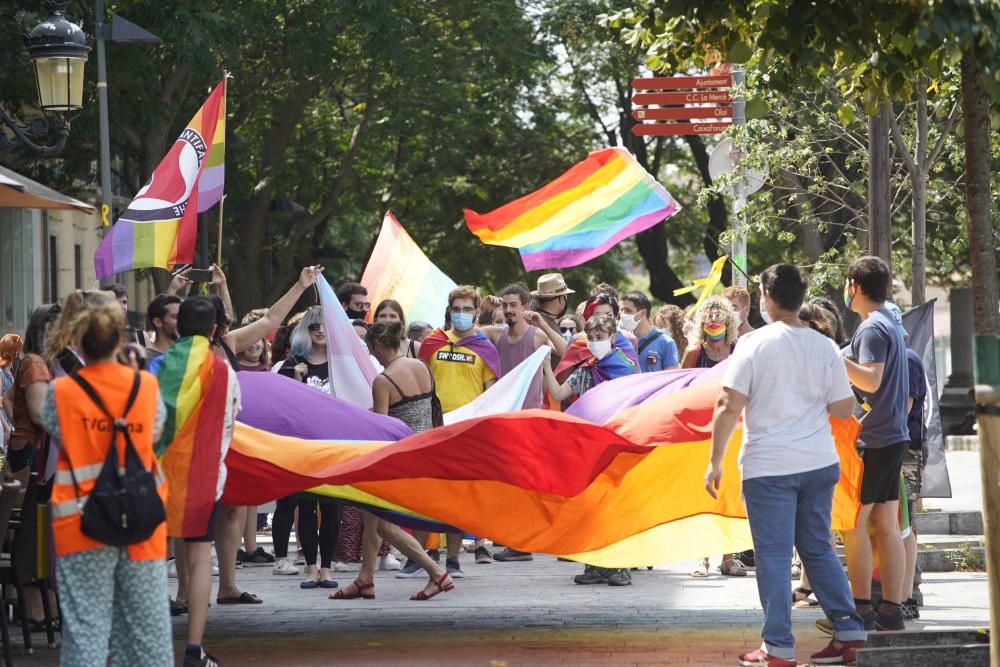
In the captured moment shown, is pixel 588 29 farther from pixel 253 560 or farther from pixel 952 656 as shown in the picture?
pixel 952 656

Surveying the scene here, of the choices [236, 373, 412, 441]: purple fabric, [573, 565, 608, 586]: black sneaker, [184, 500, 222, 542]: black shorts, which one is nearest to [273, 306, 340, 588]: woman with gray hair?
[236, 373, 412, 441]: purple fabric

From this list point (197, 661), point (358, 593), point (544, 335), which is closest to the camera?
point (197, 661)

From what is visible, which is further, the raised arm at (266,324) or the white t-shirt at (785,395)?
the raised arm at (266,324)

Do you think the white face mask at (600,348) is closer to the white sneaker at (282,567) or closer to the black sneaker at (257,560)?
the white sneaker at (282,567)

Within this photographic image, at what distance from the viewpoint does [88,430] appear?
6574 millimetres

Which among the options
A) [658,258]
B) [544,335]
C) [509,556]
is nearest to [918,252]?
[544,335]

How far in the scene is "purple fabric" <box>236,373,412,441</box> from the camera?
31.2 feet

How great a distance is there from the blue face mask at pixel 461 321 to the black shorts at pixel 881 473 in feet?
12.8

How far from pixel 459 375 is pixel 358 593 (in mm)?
1919

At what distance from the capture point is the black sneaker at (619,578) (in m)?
11.6

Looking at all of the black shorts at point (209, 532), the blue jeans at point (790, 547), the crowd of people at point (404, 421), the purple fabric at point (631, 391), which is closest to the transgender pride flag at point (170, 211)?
the crowd of people at point (404, 421)

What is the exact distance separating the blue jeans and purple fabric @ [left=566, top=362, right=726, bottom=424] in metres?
1.67

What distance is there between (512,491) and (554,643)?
0.91 meters

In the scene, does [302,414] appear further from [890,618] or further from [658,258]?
[658,258]
